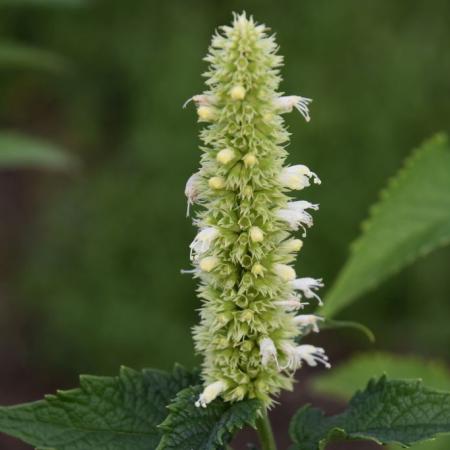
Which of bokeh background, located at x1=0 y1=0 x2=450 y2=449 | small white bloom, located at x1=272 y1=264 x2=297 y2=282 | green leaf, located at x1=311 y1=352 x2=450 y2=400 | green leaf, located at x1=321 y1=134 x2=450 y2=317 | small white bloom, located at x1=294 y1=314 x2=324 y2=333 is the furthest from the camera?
bokeh background, located at x1=0 y1=0 x2=450 y2=449

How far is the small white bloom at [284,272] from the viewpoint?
2.15 metres

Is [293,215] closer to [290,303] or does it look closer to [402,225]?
[290,303]

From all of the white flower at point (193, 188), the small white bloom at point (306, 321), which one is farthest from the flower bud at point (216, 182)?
the small white bloom at point (306, 321)

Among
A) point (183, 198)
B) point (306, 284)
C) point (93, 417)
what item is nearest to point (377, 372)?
point (306, 284)

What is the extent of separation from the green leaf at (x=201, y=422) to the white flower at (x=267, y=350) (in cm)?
12

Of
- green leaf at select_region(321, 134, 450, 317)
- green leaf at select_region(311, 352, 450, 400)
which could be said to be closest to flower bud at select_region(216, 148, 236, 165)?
green leaf at select_region(321, 134, 450, 317)

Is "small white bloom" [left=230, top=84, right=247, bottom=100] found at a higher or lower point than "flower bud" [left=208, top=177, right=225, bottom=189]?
higher

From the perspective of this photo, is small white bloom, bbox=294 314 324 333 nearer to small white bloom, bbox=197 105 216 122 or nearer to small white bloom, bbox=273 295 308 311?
small white bloom, bbox=273 295 308 311

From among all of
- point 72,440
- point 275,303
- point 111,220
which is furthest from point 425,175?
point 111,220

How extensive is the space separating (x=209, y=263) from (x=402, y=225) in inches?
61.0

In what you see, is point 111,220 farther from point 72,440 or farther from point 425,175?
point 72,440

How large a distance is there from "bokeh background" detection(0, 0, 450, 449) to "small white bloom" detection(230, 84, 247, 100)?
6.80 metres

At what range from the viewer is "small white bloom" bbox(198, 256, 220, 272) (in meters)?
2.15

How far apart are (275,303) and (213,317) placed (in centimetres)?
17
